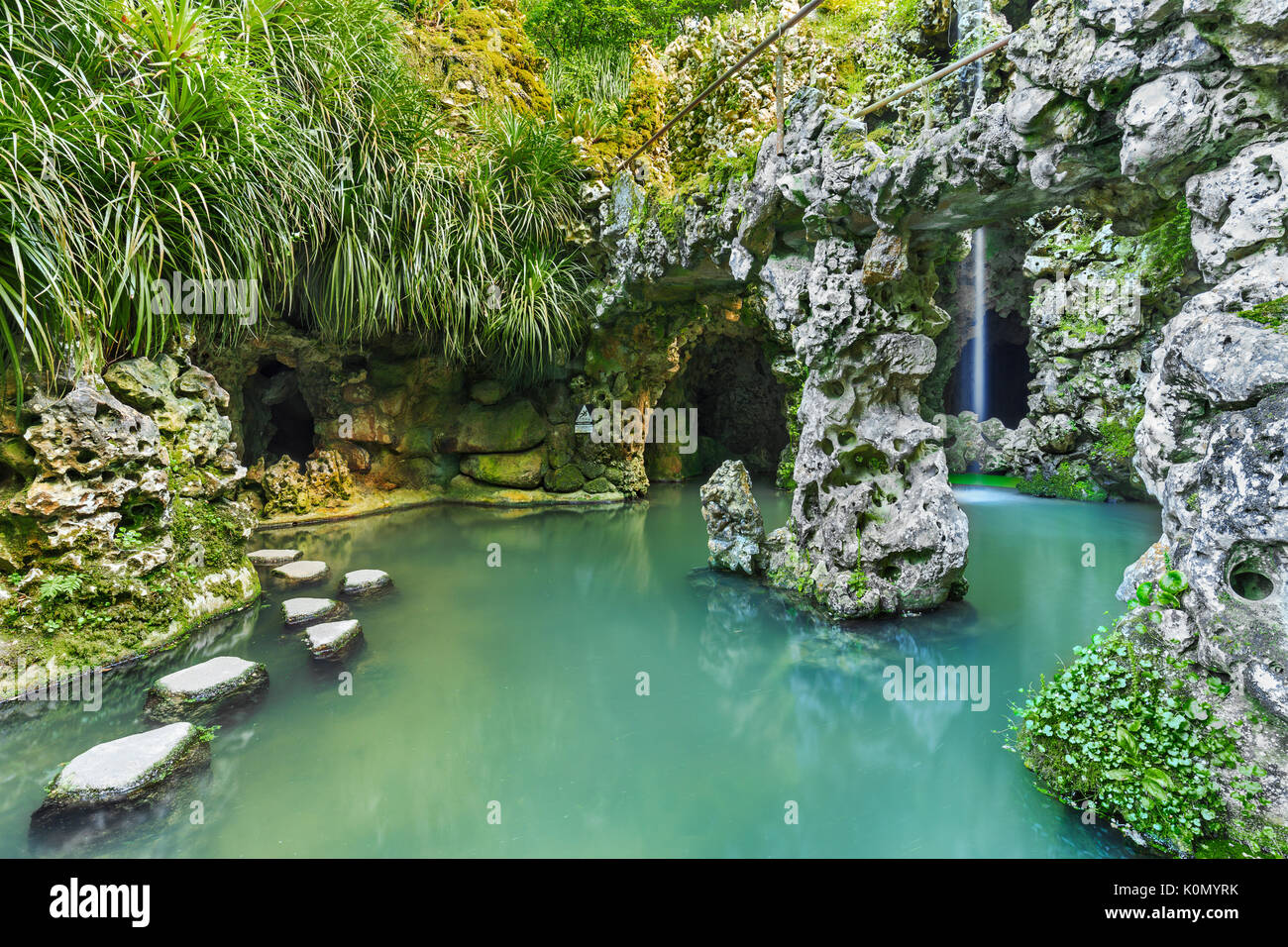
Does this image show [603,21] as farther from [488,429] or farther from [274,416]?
[274,416]

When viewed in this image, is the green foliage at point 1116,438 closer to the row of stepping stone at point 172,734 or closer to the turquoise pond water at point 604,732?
the turquoise pond water at point 604,732

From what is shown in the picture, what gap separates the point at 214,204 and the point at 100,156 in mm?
816

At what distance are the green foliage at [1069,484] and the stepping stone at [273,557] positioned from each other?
1036 centimetres

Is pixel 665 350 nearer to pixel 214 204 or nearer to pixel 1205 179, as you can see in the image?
pixel 214 204

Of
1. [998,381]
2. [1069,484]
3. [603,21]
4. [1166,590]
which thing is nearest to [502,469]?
[1166,590]

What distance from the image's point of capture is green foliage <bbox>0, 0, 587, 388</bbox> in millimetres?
3498

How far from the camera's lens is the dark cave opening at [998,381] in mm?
15740

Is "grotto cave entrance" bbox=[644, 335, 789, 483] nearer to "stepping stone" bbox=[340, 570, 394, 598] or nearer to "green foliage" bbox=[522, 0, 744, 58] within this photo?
"green foliage" bbox=[522, 0, 744, 58]

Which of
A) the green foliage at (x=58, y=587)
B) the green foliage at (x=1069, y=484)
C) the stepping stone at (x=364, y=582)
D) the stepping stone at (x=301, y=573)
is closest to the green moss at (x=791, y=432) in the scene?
the green foliage at (x=1069, y=484)

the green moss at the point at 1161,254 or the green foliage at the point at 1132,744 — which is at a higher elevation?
the green moss at the point at 1161,254

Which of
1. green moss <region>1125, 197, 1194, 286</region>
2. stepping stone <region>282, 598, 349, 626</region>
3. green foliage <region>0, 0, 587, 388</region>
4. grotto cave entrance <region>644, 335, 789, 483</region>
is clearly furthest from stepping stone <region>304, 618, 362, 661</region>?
grotto cave entrance <region>644, 335, 789, 483</region>

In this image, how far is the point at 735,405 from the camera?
1332cm

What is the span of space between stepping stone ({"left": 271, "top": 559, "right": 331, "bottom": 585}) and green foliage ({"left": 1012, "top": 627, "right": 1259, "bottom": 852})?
5304mm

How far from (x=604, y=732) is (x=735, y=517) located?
2701 mm
